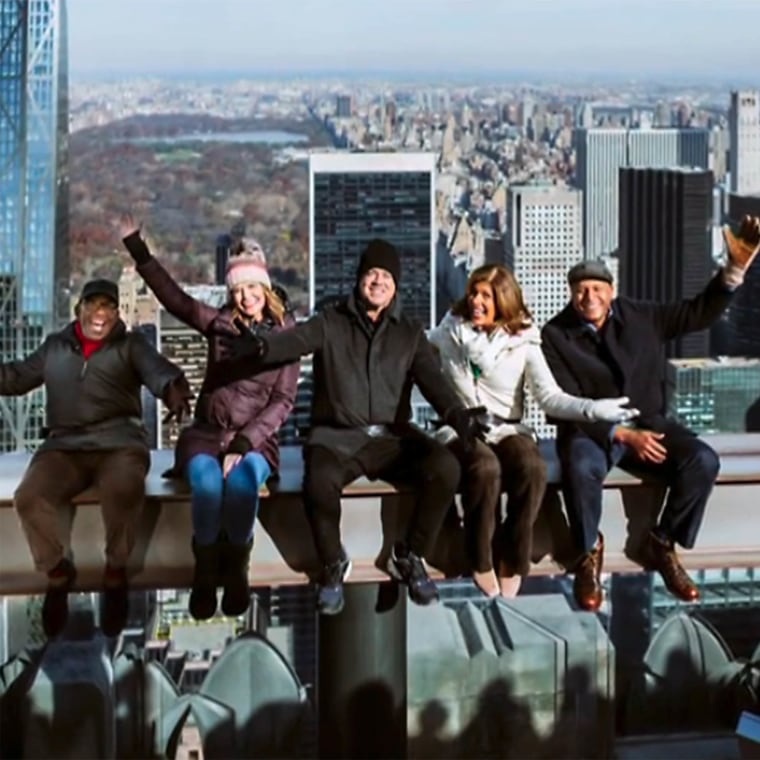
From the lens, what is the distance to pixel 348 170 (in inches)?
178

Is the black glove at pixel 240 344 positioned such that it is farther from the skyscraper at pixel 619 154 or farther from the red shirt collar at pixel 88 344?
the skyscraper at pixel 619 154

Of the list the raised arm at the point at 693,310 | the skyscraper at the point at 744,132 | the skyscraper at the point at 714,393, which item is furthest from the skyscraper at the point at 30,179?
the skyscraper at the point at 744,132

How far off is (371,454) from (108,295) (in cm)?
55

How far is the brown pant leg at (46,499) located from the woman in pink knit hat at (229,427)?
183 mm

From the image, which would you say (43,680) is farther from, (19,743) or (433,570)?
(433,570)

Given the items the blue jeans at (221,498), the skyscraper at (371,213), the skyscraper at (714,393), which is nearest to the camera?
the blue jeans at (221,498)

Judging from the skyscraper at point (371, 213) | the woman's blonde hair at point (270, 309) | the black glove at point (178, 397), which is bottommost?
the black glove at point (178, 397)

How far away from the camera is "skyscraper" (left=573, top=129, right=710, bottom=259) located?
5988 mm

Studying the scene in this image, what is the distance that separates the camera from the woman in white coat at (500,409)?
2.39 metres

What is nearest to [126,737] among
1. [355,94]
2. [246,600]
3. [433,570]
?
[246,600]

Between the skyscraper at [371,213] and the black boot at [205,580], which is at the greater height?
the skyscraper at [371,213]

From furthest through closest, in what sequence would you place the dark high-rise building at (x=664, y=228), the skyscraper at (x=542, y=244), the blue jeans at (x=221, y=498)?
the dark high-rise building at (x=664, y=228)
the skyscraper at (x=542, y=244)
the blue jeans at (x=221, y=498)

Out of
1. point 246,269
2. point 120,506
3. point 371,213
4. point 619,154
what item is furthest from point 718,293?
point 619,154

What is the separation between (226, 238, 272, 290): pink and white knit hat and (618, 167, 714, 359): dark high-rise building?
1.48 meters
